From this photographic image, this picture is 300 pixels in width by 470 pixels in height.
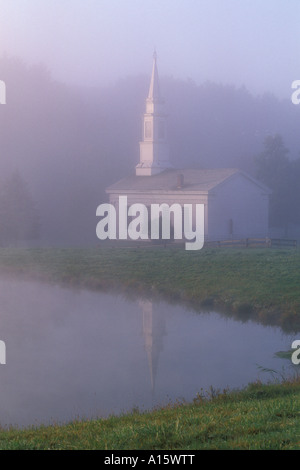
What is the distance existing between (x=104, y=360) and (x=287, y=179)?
52.6m

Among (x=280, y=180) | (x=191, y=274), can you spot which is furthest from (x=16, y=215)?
(x=191, y=274)

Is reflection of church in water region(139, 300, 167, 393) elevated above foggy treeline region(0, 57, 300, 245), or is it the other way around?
foggy treeline region(0, 57, 300, 245)

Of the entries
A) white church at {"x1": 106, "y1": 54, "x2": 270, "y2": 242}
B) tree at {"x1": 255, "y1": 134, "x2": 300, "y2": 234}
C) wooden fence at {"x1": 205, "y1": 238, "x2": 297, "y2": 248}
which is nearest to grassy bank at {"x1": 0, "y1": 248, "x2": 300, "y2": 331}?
wooden fence at {"x1": 205, "y1": 238, "x2": 297, "y2": 248}

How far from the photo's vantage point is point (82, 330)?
25.8 metres

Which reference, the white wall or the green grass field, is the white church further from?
the green grass field

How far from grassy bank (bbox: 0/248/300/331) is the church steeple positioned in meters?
16.8

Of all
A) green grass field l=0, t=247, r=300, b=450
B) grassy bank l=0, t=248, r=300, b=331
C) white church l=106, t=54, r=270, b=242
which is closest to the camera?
green grass field l=0, t=247, r=300, b=450

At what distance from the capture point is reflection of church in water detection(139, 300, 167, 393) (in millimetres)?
20703

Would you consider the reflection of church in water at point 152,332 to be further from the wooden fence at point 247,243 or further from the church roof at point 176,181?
the church roof at point 176,181

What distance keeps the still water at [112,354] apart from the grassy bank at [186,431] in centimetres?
379

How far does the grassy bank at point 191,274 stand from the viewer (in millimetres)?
29727

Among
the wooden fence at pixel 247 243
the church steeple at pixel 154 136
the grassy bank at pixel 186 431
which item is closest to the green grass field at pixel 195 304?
the grassy bank at pixel 186 431

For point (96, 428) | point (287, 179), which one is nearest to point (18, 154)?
point (287, 179)

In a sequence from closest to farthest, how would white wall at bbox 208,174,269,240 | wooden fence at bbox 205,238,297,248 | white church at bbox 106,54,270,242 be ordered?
1. wooden fence at bbox 205,238,297,248
2. white church at bbox 106,54,270,242
3. white wall at bbox 208,174,269,240
